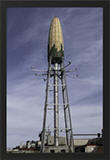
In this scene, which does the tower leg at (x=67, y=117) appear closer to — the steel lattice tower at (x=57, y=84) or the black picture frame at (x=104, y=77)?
the steel lattice tower at (x=57, y=84)

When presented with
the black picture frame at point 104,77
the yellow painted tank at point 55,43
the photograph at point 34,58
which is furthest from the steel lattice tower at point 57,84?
the black picture frame at point 104,77

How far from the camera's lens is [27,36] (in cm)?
300

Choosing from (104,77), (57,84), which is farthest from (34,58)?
(57,84)

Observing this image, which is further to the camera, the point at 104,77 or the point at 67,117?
the point at 67,117

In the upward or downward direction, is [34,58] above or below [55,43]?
below

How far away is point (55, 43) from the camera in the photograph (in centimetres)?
496

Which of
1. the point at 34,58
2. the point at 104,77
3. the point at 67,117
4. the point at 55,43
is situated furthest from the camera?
the point at 55,43

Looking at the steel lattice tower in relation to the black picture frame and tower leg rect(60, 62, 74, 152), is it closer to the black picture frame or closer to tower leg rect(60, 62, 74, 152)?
tower leg rect(60, 62, 74, 152)

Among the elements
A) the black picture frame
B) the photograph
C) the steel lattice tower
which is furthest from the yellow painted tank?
the black picture frame

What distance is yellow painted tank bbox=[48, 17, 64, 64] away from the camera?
15.3ft

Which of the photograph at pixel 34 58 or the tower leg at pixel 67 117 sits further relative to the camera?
the tower leg at pixel 67 117

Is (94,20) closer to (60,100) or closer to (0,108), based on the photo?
A: (0,108)

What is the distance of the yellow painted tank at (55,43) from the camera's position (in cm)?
467

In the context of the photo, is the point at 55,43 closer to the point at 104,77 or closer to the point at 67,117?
the point at 67,117
